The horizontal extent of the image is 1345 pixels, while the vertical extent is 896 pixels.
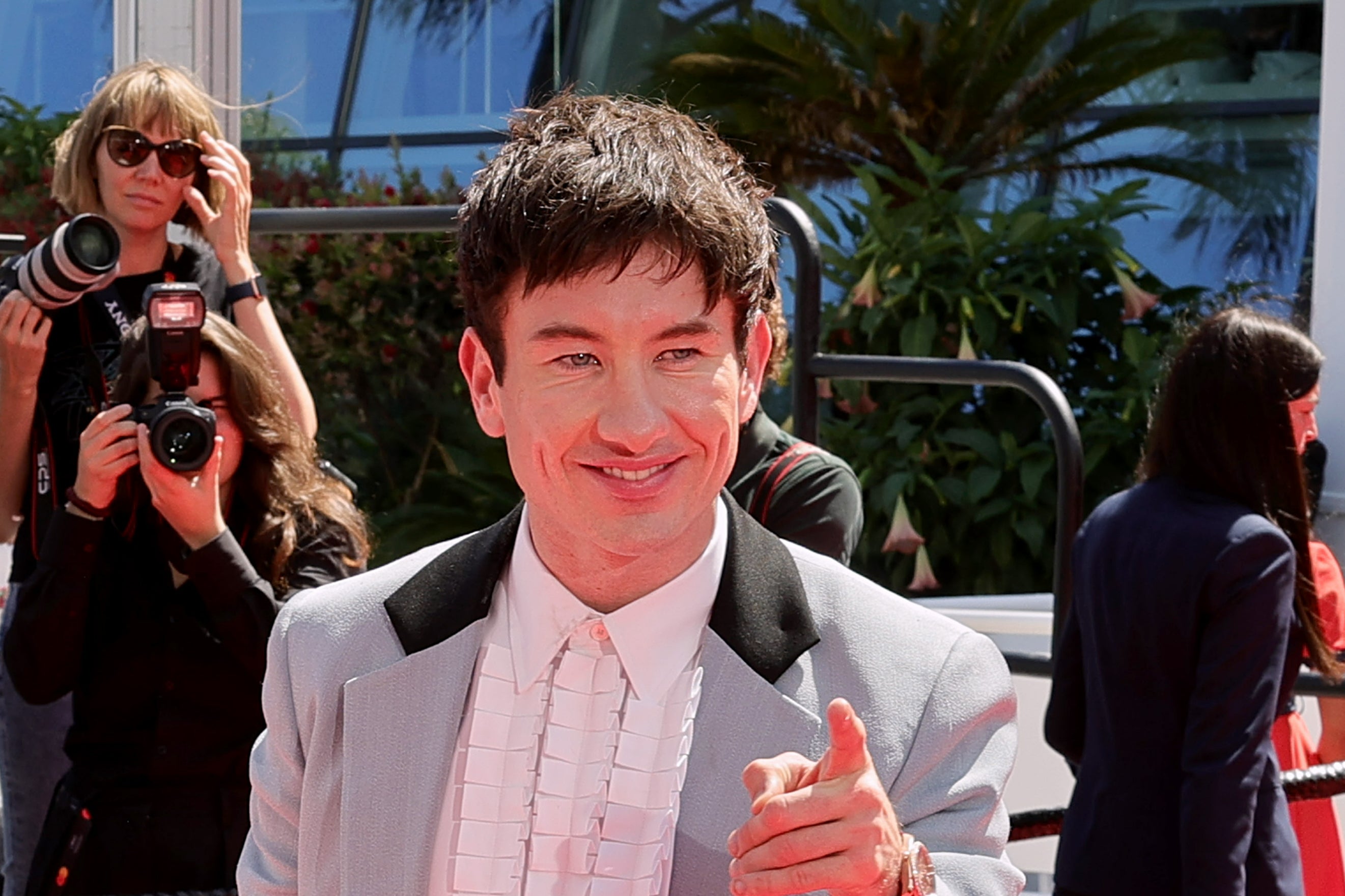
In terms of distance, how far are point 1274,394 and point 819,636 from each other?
1.79 m

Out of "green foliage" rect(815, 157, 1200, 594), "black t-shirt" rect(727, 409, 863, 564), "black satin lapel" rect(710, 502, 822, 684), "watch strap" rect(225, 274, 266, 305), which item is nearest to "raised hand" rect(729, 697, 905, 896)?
"black satin lapel" rect(710, 502, 822, 684)

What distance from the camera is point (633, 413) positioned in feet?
4.34

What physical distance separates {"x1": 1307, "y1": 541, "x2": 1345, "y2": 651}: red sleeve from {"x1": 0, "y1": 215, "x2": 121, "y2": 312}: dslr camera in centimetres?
207

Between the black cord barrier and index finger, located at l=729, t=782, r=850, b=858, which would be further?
the black cord barrier

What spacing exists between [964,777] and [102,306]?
1.98 metres

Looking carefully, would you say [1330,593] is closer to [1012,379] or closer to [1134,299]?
[1012,379]

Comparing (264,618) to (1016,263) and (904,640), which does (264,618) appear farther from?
(1016,263)

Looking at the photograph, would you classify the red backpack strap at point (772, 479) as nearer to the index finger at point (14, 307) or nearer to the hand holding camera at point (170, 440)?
the hand holding camera at point (170, 440)

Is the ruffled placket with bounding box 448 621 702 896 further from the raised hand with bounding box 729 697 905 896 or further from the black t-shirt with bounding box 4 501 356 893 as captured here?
the black t-shirt with bounding box 4 501 356 893

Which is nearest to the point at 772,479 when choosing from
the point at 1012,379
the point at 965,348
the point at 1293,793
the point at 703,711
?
the point at 1012,379

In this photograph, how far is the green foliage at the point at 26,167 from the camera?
4867 millimetres

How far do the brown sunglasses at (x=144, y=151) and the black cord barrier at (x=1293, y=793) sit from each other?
1.75m

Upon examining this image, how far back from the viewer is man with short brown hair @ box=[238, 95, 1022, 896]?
4.34ft

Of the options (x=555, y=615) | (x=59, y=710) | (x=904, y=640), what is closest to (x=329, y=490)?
(x=59, y=710)
